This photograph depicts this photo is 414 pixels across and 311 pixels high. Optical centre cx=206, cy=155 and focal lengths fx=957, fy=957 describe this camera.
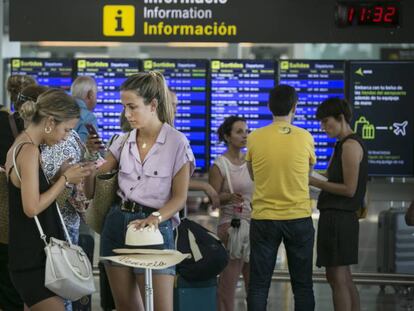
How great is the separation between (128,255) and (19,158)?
763 mm

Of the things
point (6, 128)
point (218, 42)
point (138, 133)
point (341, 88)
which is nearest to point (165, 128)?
point (138, 133)

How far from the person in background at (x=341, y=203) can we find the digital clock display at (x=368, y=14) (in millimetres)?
1790

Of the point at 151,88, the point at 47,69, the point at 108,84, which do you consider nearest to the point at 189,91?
the point at 108,84

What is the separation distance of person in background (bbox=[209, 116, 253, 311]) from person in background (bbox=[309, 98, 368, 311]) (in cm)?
57

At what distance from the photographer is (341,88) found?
870 cm

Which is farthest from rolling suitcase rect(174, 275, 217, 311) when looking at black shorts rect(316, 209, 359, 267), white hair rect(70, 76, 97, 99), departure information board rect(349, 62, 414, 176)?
departure information board rect(349, 62, 414, 176)

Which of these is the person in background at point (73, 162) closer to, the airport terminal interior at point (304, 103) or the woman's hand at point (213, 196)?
the woman's hand at point (213, 196)

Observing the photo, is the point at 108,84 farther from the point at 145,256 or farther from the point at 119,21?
the point at 145,256

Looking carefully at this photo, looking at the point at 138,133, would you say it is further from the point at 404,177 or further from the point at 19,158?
the point at 404,177

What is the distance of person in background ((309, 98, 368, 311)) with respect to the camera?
623 cm

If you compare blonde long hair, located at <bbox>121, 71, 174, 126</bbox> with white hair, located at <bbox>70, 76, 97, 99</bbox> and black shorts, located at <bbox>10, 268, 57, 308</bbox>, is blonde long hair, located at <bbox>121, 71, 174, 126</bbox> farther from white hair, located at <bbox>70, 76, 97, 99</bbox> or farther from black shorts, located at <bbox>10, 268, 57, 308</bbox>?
white hair, located at <bbox>70, 76, 97, 99</bbox>

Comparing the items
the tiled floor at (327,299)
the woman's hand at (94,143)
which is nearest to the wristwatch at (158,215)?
the woman's hand at (94,143)

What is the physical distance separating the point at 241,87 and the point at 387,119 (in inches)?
52.9

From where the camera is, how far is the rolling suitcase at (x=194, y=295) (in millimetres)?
5734
